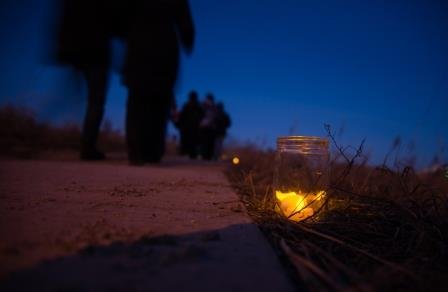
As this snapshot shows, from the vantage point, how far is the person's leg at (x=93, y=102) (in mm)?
3777

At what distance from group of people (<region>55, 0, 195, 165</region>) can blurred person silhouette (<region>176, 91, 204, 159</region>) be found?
3828 mm

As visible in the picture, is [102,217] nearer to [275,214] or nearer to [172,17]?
[275,214]

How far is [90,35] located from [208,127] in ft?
12.4

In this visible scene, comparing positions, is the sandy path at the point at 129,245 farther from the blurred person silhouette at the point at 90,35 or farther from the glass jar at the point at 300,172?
the blurred person silhouette at the point at 90,35

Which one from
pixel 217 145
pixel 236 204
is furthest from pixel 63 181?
pixel 217 145

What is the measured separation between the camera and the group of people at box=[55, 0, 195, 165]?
3.41 meters

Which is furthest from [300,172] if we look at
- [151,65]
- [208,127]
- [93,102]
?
[208,127]

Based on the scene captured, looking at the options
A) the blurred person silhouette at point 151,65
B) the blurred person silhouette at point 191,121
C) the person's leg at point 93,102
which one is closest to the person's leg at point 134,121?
the blurred person silhouette at point 151,65

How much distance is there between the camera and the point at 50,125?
20.4 feet

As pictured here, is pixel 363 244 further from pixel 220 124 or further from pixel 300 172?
pixel 220 124

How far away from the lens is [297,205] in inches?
58.3

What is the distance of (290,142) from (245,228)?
58 centimetres

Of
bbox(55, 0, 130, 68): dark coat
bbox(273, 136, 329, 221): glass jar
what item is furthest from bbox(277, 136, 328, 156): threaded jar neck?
bbox(55, 0, 130, 68): dark coat

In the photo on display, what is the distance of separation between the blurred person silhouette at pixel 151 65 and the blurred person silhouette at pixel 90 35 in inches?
9.7
